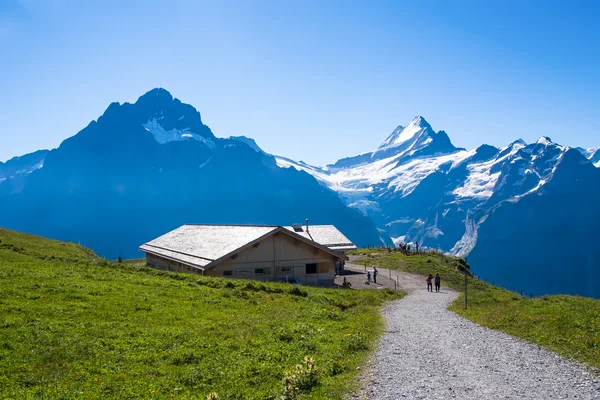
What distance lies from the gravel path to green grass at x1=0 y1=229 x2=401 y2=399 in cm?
128

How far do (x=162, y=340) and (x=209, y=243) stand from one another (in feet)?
111

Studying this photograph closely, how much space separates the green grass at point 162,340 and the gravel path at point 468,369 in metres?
1.28

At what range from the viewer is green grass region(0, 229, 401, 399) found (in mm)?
13023

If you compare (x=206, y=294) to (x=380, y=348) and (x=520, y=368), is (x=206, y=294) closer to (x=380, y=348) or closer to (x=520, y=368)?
(x=380, y=348)

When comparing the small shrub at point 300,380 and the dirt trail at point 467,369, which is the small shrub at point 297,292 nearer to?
the dirt trail at point 467,369

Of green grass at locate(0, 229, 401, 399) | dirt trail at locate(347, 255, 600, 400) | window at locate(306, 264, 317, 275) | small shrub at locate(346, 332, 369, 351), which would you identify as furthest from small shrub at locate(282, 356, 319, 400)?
window at locate(306, 264, 317, 275)

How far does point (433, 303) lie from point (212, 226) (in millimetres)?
34248

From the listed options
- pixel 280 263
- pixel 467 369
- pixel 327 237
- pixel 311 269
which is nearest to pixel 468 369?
pixel 467 369

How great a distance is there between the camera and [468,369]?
16.1 metres

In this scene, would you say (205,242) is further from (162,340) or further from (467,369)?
(467,369)

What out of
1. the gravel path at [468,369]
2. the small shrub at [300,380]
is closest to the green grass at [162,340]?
the small shrub at [300,380]

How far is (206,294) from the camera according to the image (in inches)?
1164

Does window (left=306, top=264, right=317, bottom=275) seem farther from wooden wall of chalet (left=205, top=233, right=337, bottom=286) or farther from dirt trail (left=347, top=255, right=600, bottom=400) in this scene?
dirt trail (left=347, top=255, right=600, bottom=400)

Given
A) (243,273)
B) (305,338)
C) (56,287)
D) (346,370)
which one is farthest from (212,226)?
(346,370)
